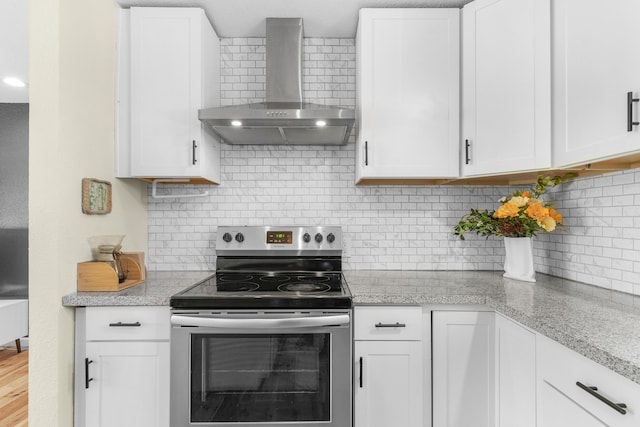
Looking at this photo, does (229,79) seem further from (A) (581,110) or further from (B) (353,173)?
(A) (581,110)

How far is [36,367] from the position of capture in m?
1.57

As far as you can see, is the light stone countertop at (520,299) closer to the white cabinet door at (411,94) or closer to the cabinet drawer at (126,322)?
the cabinet drawer at (126,322)

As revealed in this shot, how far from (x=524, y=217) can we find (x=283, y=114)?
130 centimetres

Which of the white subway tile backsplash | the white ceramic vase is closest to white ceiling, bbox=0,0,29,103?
the white subway tile backsplash

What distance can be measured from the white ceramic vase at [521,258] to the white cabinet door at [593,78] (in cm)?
51

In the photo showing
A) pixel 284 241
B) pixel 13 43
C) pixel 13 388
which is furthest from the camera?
pixel 13 388

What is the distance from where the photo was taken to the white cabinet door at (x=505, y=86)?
5.33ft

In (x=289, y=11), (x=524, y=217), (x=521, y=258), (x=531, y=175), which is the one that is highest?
(x=289, y=11)

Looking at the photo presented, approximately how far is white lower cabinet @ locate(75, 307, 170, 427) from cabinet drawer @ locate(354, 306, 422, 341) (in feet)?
2.80

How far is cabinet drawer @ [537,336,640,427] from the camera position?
0.85m

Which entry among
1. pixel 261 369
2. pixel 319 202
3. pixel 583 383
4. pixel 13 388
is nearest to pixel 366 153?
pixel 319 202

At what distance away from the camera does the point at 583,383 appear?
101cm

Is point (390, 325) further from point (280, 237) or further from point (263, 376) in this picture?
point (280, 237)

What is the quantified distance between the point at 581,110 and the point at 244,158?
175 cm
